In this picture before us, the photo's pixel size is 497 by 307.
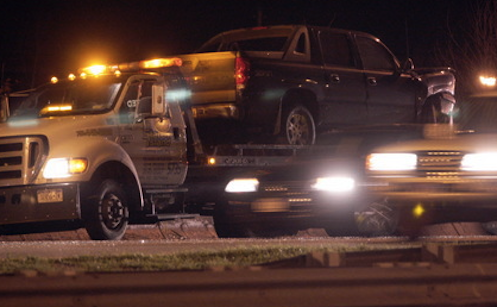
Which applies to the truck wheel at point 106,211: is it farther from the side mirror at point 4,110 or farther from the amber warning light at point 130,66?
the side mirror at point 4,110

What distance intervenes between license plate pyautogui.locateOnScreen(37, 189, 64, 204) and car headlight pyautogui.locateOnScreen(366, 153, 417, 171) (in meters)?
3.48

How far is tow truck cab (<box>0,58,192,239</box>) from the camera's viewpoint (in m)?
13.5

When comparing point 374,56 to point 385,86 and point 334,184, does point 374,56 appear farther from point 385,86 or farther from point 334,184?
point 334,184

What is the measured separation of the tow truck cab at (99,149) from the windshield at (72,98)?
0.01m

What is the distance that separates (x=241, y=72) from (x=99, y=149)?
231 cm

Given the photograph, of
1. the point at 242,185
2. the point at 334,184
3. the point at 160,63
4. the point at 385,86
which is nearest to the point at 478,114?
the point at 334,184

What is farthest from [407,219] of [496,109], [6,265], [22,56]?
[22,56]

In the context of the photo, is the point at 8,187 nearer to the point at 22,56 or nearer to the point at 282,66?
the point at 282,66

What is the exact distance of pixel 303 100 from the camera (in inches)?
640

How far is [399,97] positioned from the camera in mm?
17953

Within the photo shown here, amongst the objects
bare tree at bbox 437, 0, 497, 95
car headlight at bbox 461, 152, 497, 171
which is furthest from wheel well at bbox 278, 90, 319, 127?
bare tree at bbox 437, 0, 497, 95

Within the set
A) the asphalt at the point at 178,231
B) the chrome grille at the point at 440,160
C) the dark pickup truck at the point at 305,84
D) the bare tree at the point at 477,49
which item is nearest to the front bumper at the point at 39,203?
the dark pickup truck at the point at 305,84

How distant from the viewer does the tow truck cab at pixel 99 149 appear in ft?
44.2

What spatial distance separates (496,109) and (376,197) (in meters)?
2.43
